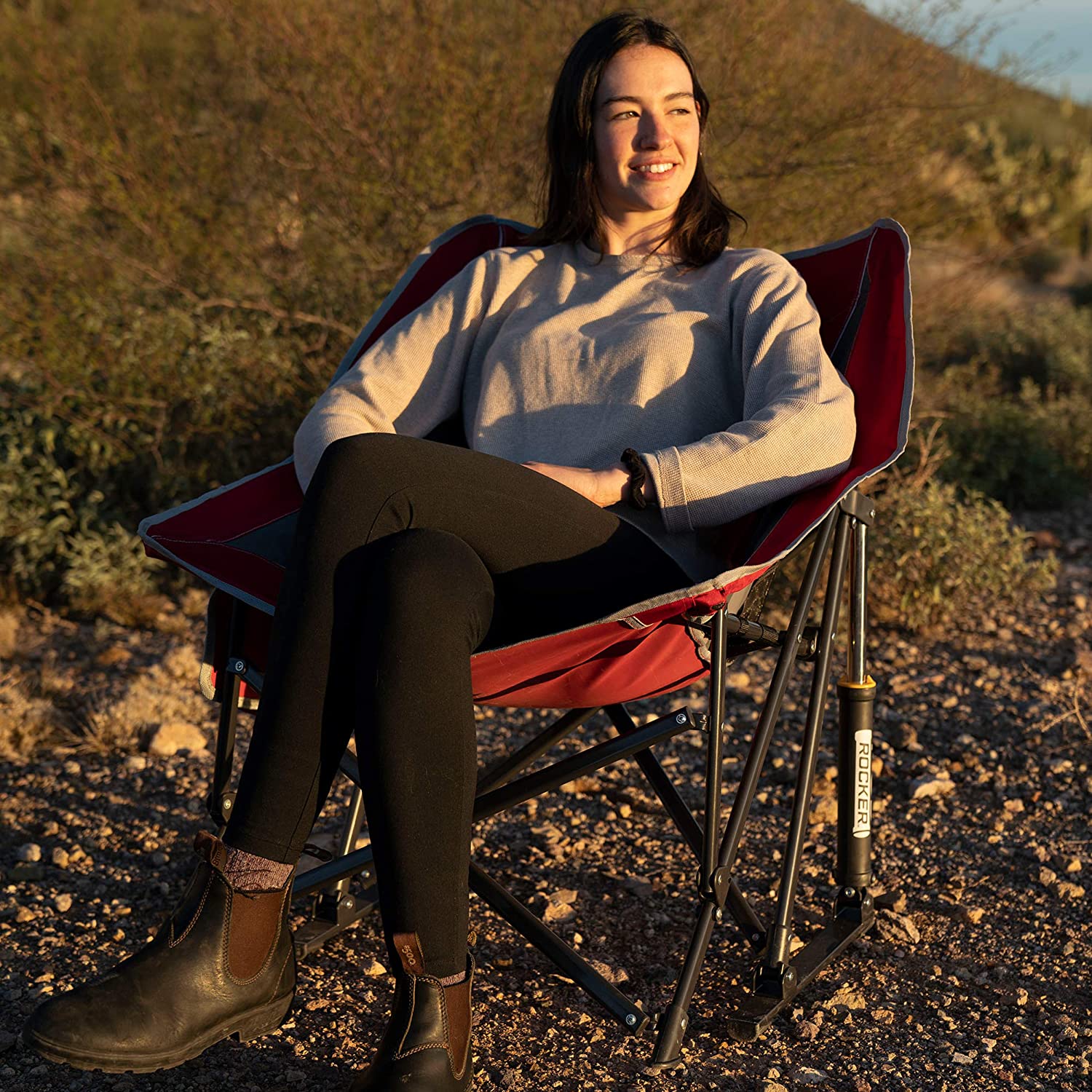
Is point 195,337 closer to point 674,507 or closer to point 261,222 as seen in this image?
point 261,222

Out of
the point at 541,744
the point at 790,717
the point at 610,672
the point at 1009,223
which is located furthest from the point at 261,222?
the point at 1009,223

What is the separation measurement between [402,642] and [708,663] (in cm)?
59

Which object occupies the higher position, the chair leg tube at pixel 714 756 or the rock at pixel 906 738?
the chair leg tube at pixel 714 756

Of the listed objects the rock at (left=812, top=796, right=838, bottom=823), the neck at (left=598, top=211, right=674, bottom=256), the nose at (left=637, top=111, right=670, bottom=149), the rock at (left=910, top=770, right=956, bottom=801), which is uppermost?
the nose at (left=637, top=111, right=670, bottom=149)

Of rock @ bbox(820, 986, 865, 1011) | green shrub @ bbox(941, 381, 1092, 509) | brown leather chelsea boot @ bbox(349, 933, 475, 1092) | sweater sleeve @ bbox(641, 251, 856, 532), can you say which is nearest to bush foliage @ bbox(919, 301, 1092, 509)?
green shrub @ bbox(941, 381, 1092, 509)

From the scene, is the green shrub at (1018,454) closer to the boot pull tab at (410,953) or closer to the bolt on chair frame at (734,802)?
the bolt on chair frame at (734,802)

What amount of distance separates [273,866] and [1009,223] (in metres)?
10.8

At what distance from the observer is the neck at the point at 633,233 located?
248 cm

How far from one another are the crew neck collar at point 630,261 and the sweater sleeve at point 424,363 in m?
0.20

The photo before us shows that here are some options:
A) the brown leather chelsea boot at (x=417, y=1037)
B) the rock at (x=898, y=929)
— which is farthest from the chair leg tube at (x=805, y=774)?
the brown leather chelsea boot at (x=417, y=1037)

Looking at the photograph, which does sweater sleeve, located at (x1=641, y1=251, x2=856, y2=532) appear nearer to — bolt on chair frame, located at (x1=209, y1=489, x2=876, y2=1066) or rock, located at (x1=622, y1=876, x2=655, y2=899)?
bolt on chair frame, located at (x1=209, y1=489, x2=876, y2=1066)

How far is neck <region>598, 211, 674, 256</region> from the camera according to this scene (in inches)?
Result: 97.5

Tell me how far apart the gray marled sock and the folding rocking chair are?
348mm

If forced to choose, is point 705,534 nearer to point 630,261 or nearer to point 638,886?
point 630,261
